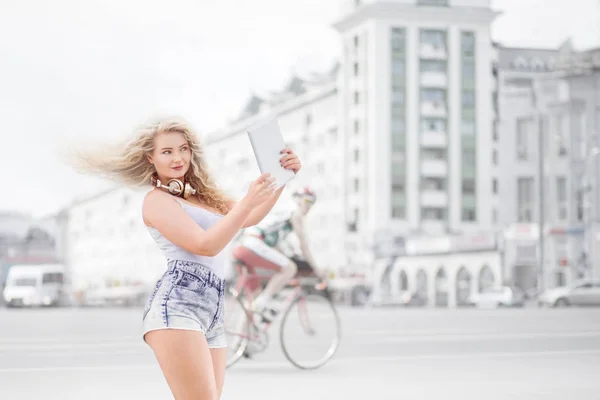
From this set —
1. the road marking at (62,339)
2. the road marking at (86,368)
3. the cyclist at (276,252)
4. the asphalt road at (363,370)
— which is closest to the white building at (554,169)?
the road marking at (62,339)

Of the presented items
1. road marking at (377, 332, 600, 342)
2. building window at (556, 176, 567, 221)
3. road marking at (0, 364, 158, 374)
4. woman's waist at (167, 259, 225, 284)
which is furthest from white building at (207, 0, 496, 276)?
woman's waist at (167, 259, 225, 284)

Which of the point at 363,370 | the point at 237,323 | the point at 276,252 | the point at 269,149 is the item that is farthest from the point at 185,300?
the point at 363,370

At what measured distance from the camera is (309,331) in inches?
440

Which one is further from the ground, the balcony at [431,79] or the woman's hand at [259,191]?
the balcony at [431,79]

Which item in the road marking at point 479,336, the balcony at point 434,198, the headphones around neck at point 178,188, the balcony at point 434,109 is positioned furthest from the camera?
the balcony at point 434,109

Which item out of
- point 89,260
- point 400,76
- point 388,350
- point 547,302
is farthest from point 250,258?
point 89,260

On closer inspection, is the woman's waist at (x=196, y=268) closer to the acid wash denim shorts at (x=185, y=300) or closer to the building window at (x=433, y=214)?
the acid wash denim shorts at (x=185, y=300)

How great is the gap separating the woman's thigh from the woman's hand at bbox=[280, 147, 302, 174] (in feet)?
2.16

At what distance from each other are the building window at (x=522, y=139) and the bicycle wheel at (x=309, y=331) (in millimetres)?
68961

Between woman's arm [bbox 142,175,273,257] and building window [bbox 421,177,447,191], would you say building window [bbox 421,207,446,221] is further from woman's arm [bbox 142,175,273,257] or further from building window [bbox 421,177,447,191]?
woman's arm [bbox 142,175,273,257]

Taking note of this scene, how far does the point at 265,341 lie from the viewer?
37.2ft

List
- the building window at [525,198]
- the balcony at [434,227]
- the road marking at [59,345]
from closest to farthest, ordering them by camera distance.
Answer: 1. the road marking at [59,345]
2. the building window at [525,198]
3. the balcony at [434,227]

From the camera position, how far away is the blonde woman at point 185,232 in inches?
161

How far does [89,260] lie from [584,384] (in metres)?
168
